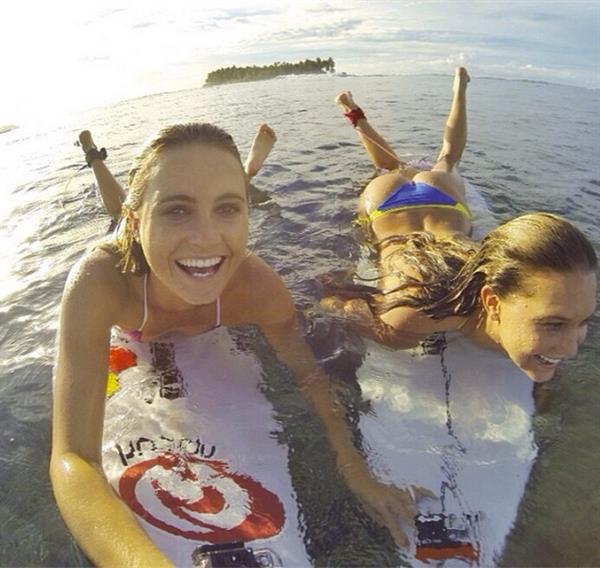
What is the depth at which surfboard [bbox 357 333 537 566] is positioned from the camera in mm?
2230

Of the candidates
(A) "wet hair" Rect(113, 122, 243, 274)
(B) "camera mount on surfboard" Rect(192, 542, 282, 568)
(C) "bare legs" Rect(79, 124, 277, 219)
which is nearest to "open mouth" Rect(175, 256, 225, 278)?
(A) "wet hair" Rect(113, 122, 243, 274)

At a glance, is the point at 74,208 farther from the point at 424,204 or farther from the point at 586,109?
the point at 586,109

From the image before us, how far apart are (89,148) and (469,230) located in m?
3.44

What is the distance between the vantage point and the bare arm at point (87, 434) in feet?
5.80

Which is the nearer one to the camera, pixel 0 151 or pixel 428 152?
pixel 428 152

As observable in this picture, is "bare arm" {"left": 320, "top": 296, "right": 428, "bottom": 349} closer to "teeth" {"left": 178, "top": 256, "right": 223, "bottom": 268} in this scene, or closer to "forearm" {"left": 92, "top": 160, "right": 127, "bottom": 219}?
"teeth" {"left": 178, "top": 256, "right": 223, "bottom": 268}

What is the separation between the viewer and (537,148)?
9.23 m

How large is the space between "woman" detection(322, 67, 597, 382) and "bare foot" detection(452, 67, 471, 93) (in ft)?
6.24

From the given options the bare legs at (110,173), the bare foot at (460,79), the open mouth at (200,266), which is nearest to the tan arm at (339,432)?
the open mouth at (200,266)

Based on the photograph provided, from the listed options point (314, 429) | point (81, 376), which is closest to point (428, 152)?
point (314, 429)

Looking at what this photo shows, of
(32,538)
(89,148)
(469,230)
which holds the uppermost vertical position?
(89,148)

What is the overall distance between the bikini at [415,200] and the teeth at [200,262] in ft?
8.27

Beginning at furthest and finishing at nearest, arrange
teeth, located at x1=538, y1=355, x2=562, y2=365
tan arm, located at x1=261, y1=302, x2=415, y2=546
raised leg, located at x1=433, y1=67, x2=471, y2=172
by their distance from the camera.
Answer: raised leg, located at x1=433, y1=67, x2=471, y2=172, teeth, located at x1=538, y1=355, x2=562, y2=365, tan arm, located at x1=261, y1=302, x2=415, y2=546

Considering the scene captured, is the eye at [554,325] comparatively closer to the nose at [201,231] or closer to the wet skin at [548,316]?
the wet skin at [548,316]
